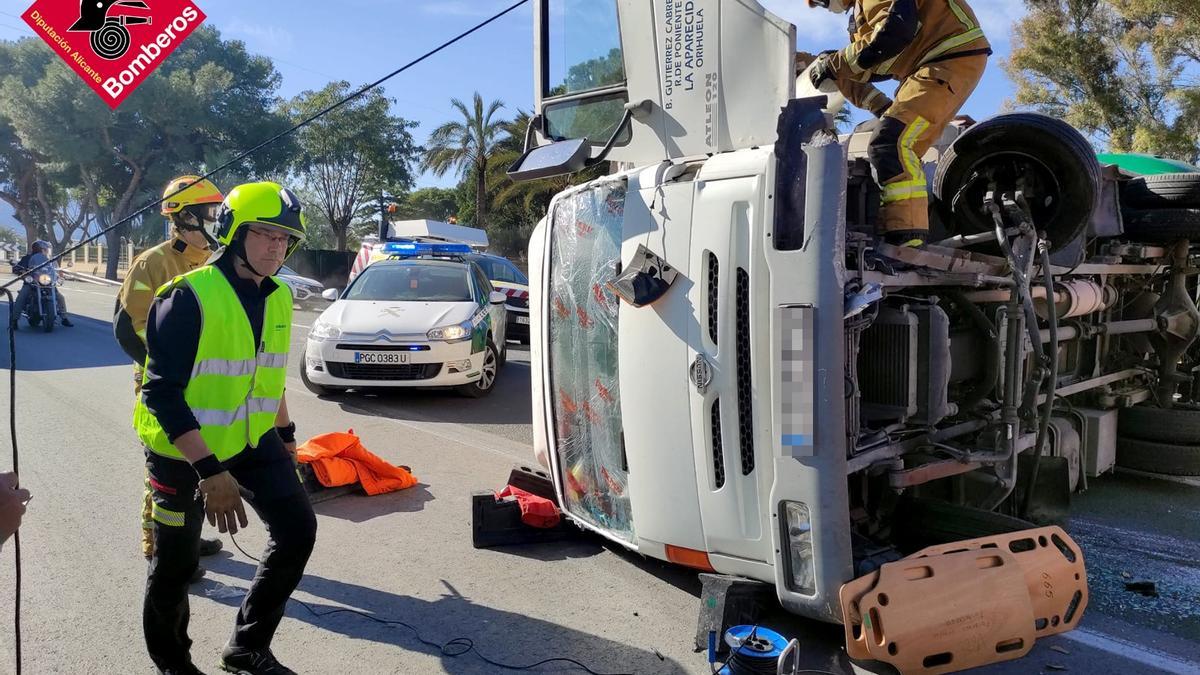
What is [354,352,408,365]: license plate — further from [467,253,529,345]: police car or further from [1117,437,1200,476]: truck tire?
[1117,437,1200,476]: truck tire

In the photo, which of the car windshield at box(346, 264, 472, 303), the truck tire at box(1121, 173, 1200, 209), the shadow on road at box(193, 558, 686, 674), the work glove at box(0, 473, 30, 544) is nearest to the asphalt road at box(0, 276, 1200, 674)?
the shadow on road at box(193, 558, 686, 674)

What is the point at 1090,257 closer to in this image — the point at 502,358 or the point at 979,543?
the point at 979,543

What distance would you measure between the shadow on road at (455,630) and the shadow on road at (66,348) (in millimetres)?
8621

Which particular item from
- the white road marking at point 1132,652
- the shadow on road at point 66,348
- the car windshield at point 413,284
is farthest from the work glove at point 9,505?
the shadow on road at point 66,348

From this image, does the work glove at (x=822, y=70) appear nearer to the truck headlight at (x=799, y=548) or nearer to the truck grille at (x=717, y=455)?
the truck grille at (x=717, y=455)

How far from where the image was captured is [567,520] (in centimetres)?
440

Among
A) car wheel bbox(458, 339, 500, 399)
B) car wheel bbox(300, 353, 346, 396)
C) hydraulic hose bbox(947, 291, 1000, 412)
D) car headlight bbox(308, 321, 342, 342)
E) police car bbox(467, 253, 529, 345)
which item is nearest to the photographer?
hydraulic hose bbox(947, 291, 1000, 412)

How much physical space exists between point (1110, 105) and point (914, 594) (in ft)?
69.7

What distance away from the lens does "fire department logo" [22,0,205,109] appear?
14.1 meters

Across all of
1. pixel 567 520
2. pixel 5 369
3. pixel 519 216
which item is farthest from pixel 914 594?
pixel 519 216

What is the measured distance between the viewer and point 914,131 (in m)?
3.46

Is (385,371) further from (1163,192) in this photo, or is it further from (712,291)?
(1163,192)

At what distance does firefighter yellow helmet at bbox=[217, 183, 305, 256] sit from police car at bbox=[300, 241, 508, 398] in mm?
5218

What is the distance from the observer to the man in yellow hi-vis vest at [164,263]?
374 centimetres
